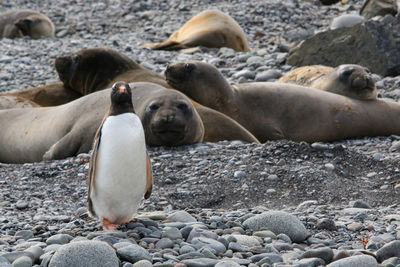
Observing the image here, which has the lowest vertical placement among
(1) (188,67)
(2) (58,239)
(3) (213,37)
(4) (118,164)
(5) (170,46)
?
(5) (170,46)

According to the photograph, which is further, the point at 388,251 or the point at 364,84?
the point at 364,84

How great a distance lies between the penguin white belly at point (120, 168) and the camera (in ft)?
13.9

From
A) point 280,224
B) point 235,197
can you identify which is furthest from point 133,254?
point 235,197

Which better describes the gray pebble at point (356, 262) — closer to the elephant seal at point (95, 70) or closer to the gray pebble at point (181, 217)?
the gray pebble at point (181, 217)

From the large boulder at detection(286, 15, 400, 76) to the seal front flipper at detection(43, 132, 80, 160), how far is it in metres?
4.94

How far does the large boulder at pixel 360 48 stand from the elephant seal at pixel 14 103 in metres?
4.13

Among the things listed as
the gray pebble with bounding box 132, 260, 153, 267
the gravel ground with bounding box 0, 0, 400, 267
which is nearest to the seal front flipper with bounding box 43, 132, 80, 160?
the gravel ground with bounding box 0, 0, 400, 267

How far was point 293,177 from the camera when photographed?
237 inches

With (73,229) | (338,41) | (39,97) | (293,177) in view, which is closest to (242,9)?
(338,41)

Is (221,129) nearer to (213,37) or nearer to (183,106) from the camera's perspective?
(183,106)

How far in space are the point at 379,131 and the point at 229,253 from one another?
16.1 ft

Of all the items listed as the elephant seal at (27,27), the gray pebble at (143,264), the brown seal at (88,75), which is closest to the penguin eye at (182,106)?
the brown seal at (88,75)

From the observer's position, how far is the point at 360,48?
36.3 feet

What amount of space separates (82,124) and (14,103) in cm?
182
